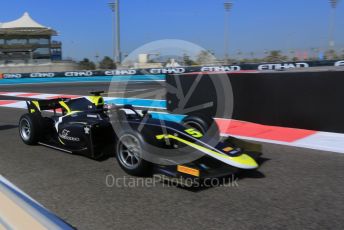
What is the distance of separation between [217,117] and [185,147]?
453 centimetres

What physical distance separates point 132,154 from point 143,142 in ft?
1.18

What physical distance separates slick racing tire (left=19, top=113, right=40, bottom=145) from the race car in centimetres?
2

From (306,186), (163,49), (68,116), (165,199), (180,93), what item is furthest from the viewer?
(180,93)

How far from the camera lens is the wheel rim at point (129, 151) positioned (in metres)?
4.75

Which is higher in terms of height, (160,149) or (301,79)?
(301,79)

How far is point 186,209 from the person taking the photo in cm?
379

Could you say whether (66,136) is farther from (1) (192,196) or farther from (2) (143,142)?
(1) (192,196)

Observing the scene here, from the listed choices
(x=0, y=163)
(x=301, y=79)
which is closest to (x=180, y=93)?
(x=301, y=79)

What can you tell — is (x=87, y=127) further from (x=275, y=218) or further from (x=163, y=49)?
(x=275, y=218)

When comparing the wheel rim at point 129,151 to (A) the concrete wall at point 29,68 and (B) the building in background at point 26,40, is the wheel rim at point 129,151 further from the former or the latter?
(B) the building in background at point 26,40

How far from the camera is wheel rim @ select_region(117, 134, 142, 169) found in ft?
15.6

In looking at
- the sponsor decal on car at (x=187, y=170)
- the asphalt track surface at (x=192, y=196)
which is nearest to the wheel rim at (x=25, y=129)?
the asphalt track surface at (x=192, y=196)

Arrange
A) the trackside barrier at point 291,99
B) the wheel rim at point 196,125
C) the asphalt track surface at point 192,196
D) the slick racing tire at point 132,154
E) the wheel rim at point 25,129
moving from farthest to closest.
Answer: the trackside barrier at point 291,99
the wheel rim at point 25,129
the wheel rim at point 196,125
the slick racing tire at point 132,154
the asphalt track surface at point 192,196

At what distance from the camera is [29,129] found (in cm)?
655
